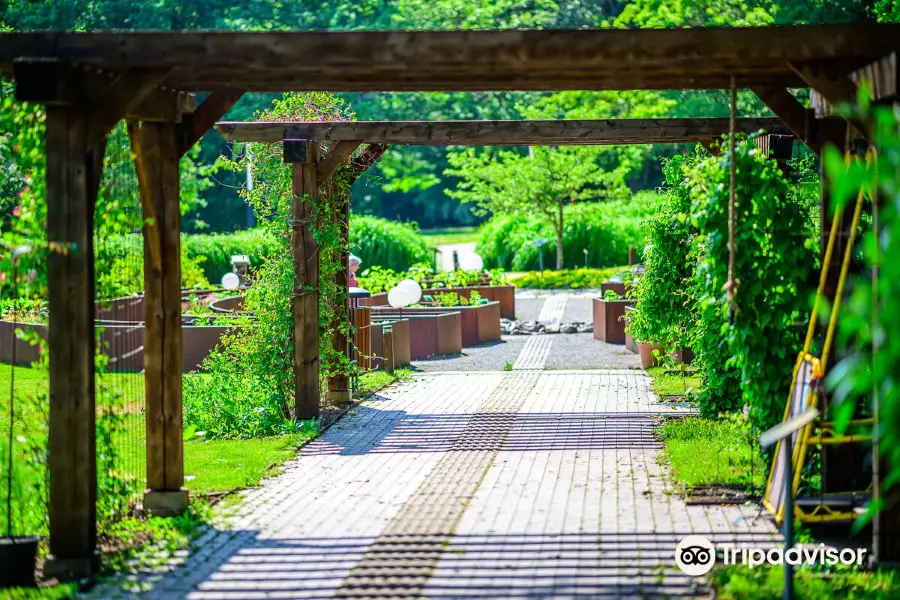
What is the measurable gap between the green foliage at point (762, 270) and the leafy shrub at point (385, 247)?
21645 millimetres

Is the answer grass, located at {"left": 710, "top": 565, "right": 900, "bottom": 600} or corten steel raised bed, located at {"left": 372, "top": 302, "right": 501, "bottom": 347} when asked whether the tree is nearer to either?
corten steel raised bed, located at {"left": 372, "top": 302, "right": 501, "bottom": 347}

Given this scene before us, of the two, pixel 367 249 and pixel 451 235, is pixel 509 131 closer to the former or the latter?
pixel 367 249

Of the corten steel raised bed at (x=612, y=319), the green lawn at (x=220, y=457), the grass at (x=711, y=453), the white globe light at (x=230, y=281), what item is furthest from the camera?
the white globe light at (x=230, y=281)

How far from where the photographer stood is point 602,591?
5770mm

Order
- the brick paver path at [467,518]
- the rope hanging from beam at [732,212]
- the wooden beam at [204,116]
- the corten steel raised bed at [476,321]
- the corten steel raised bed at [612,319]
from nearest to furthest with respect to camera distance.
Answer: the brick paver path at [467,518], the rope hanging from beam at [732,212], the wooden beam at [204,116], the corten steel raised bed at [612,319], the corten steel raised bed at [476,321]

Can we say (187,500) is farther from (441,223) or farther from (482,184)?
(441,223)

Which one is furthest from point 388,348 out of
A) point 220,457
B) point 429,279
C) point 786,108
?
point 786,108

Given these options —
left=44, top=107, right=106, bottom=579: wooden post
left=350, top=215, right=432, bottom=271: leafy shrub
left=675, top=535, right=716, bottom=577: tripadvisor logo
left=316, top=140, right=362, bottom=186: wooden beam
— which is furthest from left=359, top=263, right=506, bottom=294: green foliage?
left=44, top=107, right=106, bottom=579: wooden post

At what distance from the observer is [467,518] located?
24.2ft

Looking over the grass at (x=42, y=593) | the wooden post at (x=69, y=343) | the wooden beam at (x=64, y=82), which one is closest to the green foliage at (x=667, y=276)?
the wooden beam at (x=64, y=82)

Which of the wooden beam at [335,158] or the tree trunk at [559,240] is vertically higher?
the wooden beam at [335,158]

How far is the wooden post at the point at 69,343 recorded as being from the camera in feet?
20.5

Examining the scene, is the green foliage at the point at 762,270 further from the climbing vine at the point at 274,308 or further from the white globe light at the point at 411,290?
the white globe light at the point at 411,290

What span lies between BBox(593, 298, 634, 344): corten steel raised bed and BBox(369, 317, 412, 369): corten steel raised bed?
3.96m
